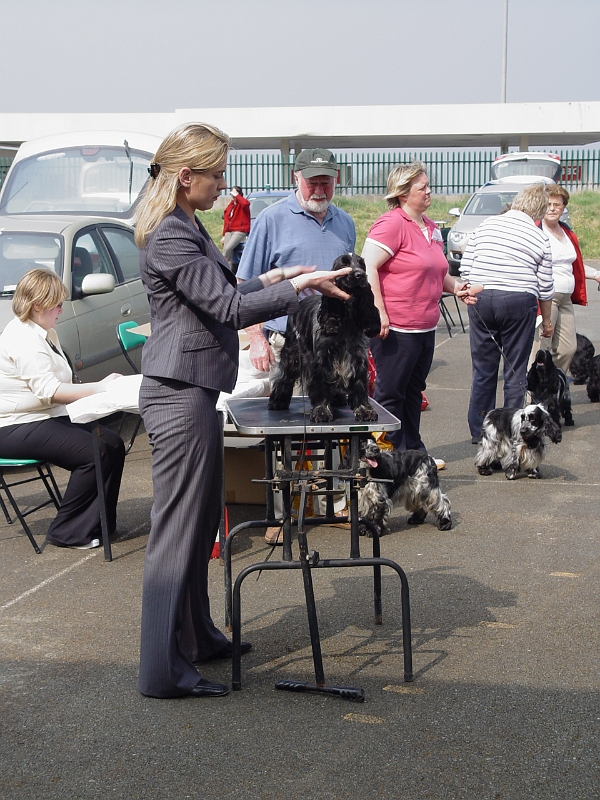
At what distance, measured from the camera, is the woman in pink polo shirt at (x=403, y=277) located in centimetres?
643

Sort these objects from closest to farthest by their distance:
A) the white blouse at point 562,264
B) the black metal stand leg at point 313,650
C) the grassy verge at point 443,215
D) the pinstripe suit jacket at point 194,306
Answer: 1. the pinstripe suit jacket at point 194,306
2. the black metal stand leg at point 313,650
3. the white blouse at point 562,264
4. the grassy verge at point 443,215

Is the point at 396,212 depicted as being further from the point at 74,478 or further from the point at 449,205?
the point at 449,205

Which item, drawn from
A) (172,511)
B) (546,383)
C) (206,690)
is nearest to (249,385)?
(172,511)

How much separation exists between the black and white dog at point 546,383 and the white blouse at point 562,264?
0.81m

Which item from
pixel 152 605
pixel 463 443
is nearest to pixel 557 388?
pixel 463 443

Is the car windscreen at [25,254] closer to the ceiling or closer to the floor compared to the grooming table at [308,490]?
closer to the ceiling

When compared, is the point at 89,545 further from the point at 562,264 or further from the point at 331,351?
the point at 562,264

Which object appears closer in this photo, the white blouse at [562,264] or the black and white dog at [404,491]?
the black and white dog at [404,491]

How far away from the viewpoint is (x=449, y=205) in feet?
114

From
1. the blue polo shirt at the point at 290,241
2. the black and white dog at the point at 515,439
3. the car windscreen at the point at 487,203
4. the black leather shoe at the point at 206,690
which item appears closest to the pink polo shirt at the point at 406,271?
the blue polo shirt at the point at 290,241

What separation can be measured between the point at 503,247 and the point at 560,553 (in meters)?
2.97

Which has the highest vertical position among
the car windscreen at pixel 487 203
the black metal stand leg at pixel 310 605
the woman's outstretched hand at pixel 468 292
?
the car windscreen at pixel 487 203

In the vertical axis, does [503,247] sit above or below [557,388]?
above

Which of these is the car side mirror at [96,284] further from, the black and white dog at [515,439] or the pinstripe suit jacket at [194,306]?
the pinstripe suit jacket at [194,306]
